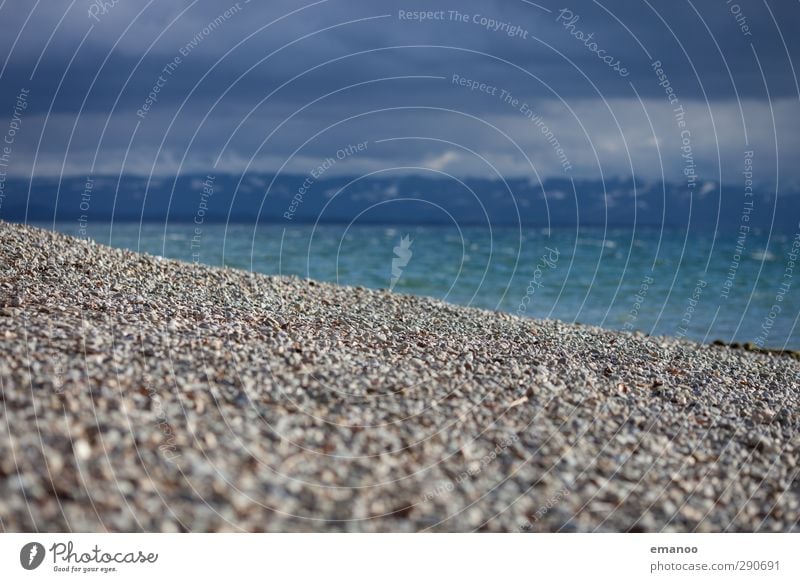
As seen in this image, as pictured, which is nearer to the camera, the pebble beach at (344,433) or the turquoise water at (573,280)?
the pebble beach at (344,433)

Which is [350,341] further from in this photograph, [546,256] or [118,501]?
[546,256]

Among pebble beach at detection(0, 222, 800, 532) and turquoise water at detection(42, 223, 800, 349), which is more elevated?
turquoise water at detection(42, 223, 800, 349)

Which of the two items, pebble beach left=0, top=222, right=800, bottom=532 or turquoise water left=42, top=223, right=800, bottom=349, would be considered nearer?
pebble beach left=0, top=222, right=800, bottom=532

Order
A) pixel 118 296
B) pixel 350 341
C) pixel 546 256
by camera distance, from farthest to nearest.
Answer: pixel 546 256
pixel 118 296
pixel 350 341

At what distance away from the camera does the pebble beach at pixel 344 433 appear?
21.4 ft

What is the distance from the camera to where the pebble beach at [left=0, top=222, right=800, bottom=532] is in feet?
21.4

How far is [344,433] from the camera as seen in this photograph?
305 inches

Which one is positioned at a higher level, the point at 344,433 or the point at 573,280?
the point at 573,280

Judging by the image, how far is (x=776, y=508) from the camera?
26.4 ft

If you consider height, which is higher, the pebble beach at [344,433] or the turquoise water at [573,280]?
the turquoise water at [573,280]

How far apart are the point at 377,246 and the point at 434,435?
53.2 m

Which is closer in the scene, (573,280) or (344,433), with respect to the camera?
(344,433)
